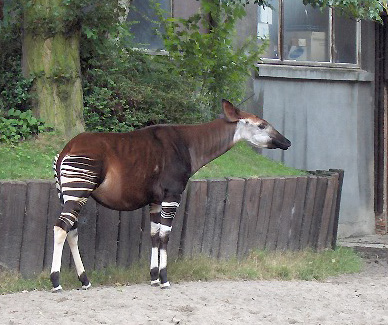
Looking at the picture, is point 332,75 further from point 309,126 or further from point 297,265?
point 297,265

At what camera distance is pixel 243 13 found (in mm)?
12984

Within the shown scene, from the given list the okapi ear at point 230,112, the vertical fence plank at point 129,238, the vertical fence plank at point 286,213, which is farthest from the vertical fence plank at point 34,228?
the vertical fence plank at point 286,213

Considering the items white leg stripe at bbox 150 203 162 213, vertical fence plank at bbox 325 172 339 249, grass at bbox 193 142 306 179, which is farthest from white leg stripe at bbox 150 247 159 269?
vertical fence plank at bbox 325 172 339 249

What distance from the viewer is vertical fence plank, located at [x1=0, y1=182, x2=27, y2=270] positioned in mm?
8852

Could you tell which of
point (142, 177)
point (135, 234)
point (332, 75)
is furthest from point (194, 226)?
point (332, 75)

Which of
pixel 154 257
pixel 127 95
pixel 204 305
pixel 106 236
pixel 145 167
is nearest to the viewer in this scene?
pixel 204 305

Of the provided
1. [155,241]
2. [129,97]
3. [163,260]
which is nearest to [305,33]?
[129,97]

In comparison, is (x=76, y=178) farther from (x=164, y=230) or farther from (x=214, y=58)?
(x=214, y=58)

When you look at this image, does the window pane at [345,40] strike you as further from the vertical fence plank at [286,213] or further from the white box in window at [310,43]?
the vertical fence plank at [286,213]

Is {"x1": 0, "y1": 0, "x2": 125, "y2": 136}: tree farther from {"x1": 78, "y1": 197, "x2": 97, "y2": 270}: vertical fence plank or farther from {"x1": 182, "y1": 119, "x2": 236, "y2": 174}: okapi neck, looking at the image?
{"x1": 182, "y1": 119, "x2": 236, "y2": 174}: okapi neck

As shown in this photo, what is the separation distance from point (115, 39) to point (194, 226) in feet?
13.4

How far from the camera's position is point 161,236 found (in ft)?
29.2

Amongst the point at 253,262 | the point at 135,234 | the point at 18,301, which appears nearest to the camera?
the point at 18,301

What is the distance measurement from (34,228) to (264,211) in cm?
303
